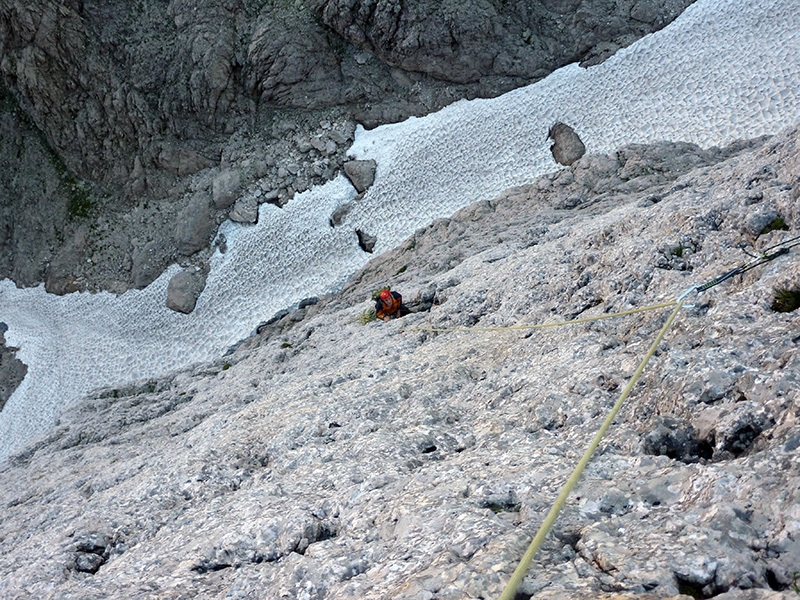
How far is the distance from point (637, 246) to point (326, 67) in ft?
94.1

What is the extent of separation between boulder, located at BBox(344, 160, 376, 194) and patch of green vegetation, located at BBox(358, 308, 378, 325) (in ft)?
45.9

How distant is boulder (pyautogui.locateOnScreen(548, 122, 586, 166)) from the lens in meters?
27.1

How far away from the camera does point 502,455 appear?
6.95 meters

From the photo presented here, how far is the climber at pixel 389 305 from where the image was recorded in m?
15.9

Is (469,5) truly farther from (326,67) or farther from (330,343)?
(330,343)

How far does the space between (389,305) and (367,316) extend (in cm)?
161

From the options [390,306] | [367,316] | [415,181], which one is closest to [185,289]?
[415,181]

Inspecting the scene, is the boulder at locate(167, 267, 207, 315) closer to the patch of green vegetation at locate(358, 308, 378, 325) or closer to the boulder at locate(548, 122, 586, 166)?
the patch of green vegetation at locate(358, 308, 378, 325)

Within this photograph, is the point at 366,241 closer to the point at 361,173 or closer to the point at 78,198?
the point at 361,173

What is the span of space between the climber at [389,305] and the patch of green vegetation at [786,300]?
1040 centimetres

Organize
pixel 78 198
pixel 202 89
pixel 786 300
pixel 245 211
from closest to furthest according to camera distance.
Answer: pixel 786 300
pixel 245 211
pixel 202 89
pixel 78 198

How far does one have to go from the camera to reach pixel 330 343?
1698 cm

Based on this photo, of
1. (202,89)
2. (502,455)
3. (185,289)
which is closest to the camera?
(502,455)

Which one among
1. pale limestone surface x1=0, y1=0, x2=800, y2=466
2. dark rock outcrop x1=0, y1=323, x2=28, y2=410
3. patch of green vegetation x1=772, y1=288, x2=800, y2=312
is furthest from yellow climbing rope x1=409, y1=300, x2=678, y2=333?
dark rock outcrop x1=0, y1=323, x2=28, y2=410
